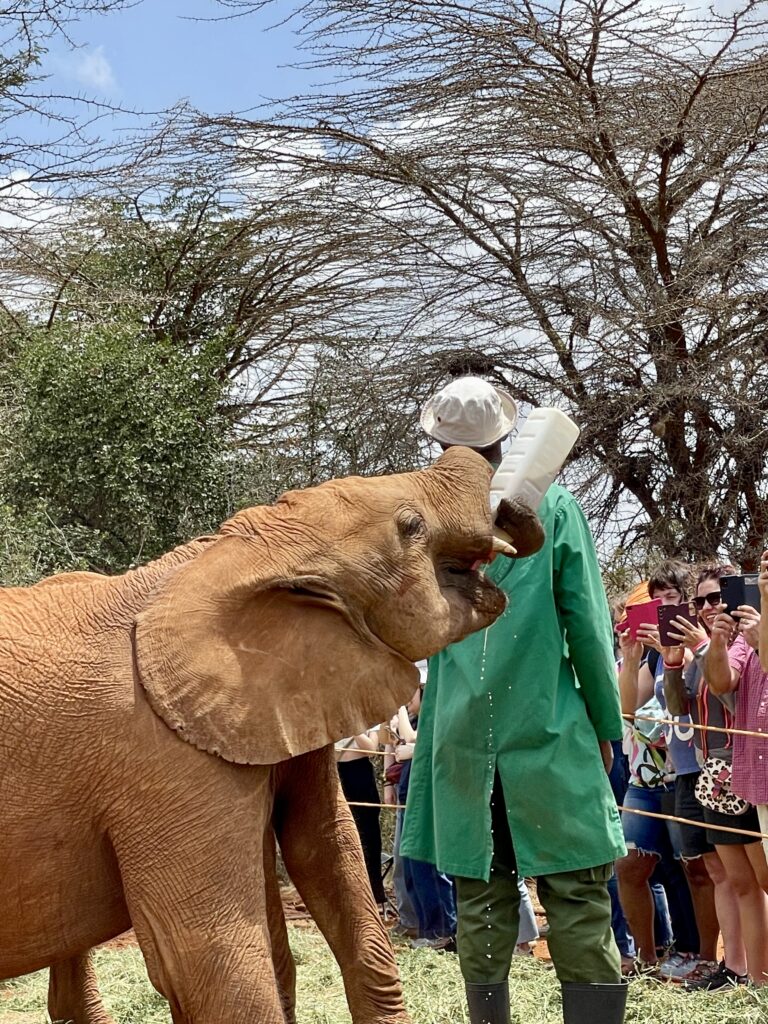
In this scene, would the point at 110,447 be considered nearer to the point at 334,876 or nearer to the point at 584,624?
the point at 584,624

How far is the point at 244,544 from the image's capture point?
3529mm

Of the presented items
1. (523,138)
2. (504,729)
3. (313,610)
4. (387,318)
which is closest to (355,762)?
(504,729)

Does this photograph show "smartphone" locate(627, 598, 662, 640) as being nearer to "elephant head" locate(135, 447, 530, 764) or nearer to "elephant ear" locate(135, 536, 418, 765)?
"elephant head" locate(135, 447, 530, 764)

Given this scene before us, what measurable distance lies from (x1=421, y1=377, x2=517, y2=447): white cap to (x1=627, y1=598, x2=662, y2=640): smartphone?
2403 mm

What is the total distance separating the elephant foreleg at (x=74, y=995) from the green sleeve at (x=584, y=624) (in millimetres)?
2049

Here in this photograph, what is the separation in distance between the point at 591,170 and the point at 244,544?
1006 cm

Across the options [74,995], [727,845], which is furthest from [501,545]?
[727,845]

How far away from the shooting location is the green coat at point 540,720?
413cm

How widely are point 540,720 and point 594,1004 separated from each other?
84 centimetres

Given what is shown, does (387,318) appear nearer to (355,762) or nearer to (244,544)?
(355,762)

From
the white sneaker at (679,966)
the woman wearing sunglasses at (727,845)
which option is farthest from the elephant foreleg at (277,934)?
the white sneaker at (679,966)

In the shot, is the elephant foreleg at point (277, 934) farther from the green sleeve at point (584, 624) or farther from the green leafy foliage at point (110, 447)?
the green leafy foliage at point (110, 447)

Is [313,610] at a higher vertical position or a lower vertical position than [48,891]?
higher

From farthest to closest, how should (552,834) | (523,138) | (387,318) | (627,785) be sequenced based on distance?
(387,318) < (523,138) < (627,785) < (552,834)
